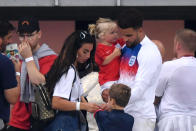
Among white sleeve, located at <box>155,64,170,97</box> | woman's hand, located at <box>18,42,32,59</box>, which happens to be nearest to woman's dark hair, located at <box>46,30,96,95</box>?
woman's hand, located at <box>18,42,32,59</box>

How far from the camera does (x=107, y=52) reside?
470cm

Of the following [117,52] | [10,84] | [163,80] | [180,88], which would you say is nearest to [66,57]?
[10,84]

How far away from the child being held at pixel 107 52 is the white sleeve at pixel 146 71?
51 centimetres

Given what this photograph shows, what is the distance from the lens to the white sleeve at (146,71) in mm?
3758

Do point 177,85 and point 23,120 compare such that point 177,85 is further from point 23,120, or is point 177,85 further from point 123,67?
point 23,120

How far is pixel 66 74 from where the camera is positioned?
3639mm

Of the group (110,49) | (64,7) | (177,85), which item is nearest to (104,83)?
(110,49)

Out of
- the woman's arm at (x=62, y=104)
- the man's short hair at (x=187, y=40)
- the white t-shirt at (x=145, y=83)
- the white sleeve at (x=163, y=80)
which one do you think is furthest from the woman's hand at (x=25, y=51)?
the man's short hair at (x=187, y=40)

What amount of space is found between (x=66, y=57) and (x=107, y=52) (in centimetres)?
106

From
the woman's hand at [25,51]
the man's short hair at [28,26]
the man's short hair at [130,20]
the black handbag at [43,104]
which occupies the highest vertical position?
the man's short hair at [130,20]

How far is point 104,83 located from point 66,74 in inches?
39.4

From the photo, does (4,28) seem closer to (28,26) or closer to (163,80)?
(28,26)

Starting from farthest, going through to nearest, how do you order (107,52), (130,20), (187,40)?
1. (107,52)
2. (187,40)
3. (130,20)

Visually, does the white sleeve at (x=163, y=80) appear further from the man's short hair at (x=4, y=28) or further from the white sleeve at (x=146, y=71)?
the man's short hair at (x=4, y=28)
